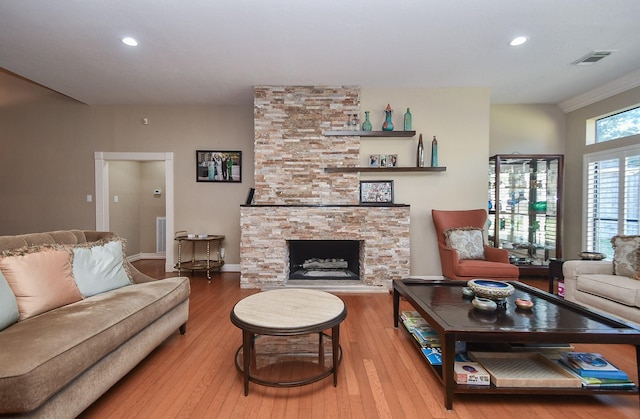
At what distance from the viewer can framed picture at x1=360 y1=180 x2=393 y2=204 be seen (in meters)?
3.96

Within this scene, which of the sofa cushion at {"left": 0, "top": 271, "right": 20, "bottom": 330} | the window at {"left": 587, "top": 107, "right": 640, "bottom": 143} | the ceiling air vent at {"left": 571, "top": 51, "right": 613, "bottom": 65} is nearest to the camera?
the sofa cushion at {"left": 0, "top": 271, "right": 20, "bottom": 330}

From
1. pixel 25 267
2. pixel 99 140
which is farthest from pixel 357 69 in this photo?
pixel 99 140

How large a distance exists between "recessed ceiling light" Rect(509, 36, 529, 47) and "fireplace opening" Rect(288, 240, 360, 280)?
8.90ft

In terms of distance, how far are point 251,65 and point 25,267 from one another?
267 cm

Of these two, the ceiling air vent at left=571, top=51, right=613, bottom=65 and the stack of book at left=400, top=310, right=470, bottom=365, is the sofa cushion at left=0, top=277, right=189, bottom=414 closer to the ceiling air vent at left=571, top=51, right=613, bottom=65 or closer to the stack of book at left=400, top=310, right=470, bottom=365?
the stack of book at left=400, top=310, right=470, bottom=365

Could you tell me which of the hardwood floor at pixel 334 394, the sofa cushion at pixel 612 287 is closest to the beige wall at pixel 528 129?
the sofa cushion at pixel 612 287

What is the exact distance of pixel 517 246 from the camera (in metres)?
4.18

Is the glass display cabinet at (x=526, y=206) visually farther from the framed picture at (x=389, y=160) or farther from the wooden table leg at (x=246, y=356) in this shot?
the wooden table leg at (x=246, y=356)

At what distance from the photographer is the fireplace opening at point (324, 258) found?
3.94 meters

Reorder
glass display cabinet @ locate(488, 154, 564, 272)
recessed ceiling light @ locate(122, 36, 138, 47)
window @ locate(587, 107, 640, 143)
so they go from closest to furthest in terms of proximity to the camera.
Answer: recessed ceiling light @ locate(122, 36, 138, 47) → window @ locate(587, 107, 640, 143) → glass display cabinet @ locate(488, 154, 564, 272)

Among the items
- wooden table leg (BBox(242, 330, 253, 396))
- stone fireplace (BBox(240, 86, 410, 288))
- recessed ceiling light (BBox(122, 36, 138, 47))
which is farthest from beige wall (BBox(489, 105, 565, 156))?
recessed ceiling light (BBox(122, 36, 138, 47))

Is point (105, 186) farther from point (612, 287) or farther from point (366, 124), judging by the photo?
point (612, 287)

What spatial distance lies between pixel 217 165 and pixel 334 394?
382cm

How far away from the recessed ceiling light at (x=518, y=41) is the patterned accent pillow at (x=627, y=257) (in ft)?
6.86
